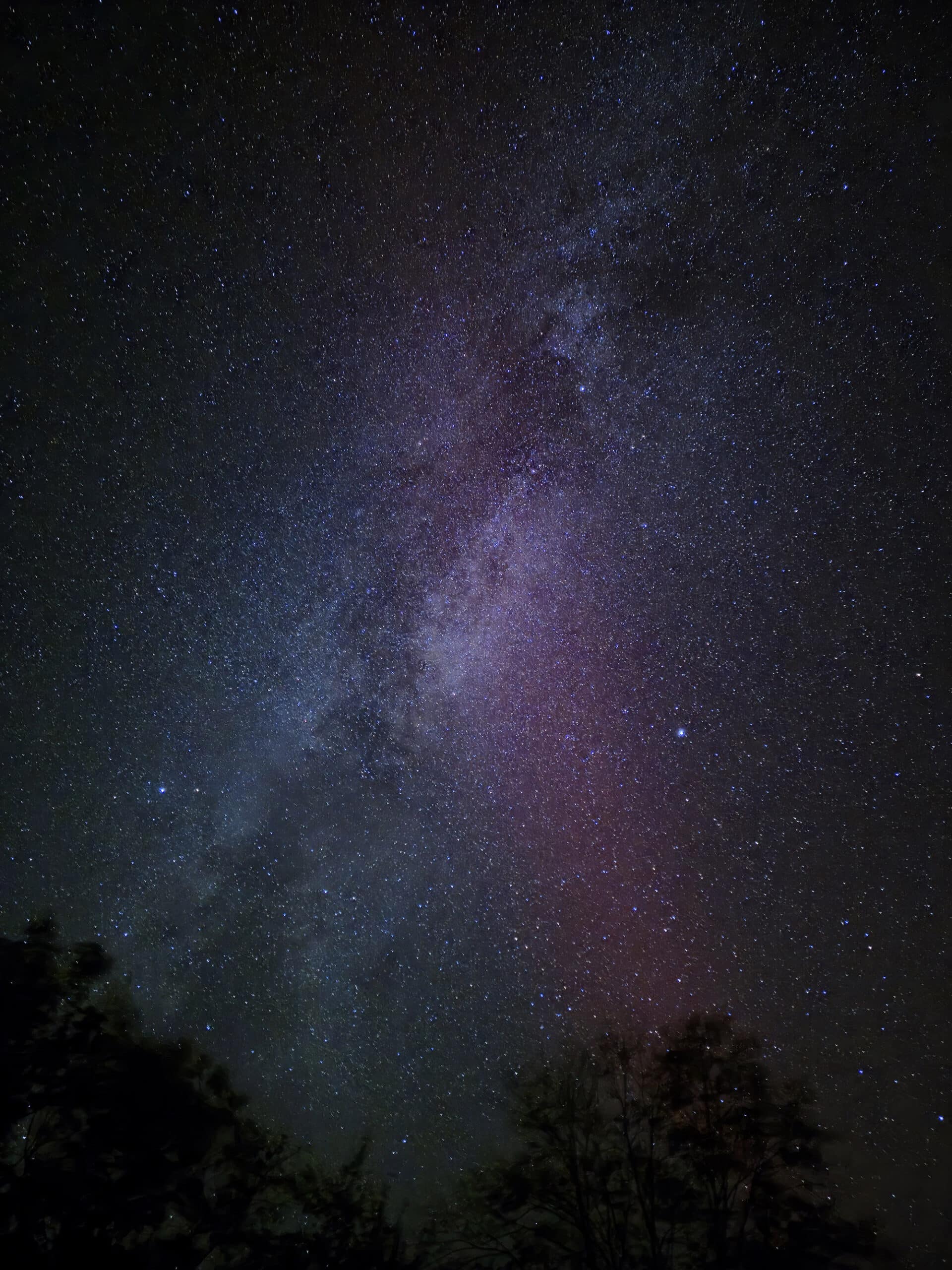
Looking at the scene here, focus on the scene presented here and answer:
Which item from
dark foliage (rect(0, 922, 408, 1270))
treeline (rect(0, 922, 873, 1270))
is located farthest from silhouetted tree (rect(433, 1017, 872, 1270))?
dark foliage (rect(0, 922, 408, 1270))

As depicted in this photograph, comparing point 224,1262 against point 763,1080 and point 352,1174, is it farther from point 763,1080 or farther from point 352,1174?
point 763,1080

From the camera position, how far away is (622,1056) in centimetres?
755

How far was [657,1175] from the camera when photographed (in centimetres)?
742

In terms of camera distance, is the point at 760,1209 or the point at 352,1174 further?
the point at 352,1174

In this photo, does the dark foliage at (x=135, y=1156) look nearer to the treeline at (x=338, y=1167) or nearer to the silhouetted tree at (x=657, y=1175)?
the treeline at (x=338, y=1167)

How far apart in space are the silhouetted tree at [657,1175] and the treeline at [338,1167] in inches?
0.6

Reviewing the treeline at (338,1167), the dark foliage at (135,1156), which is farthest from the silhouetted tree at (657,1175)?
the dark foliage at (135,1156)

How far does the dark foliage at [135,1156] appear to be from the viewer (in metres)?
7.04

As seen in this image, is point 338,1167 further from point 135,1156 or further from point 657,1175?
point 657,1175

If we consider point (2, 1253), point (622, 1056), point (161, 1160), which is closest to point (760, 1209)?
point (622, 1056)

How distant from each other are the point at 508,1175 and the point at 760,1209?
2427 millimetres

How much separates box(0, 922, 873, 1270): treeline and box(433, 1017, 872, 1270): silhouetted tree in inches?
0.6

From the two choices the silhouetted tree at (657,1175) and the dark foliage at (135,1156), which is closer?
the silhouetted tree at (657,1175)

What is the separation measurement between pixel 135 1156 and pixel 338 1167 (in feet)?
6.62
